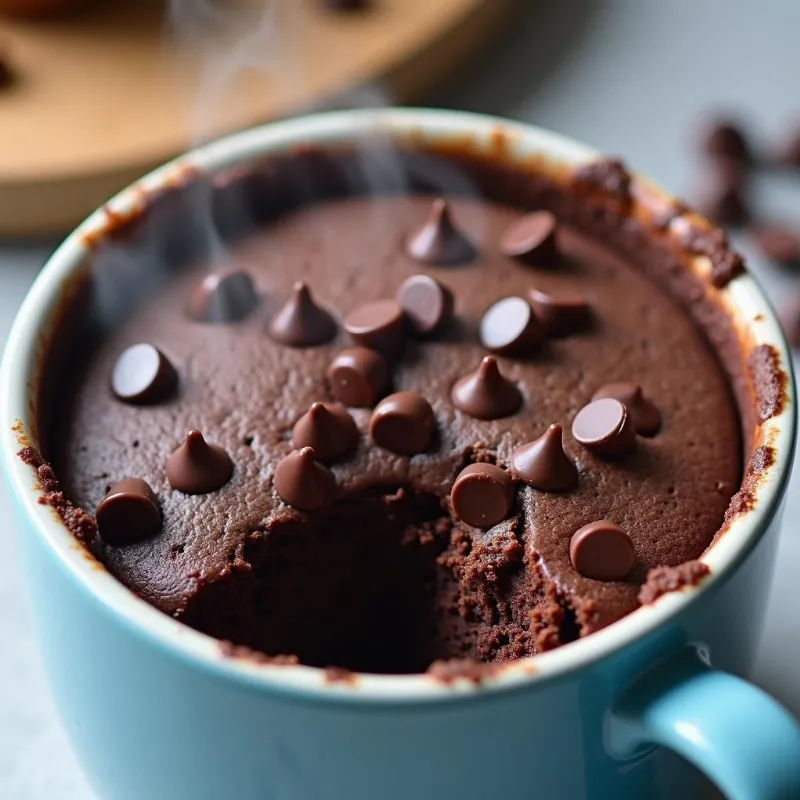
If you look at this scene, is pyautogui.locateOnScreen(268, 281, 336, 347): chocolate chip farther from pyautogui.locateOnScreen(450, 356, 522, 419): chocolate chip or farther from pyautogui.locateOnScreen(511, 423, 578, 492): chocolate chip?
pyautogui.locateOnScreen(511, 423, 578, 492): chocolate chip

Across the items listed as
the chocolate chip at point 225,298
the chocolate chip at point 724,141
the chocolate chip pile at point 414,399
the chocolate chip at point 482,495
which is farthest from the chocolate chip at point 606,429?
the chocolate chip at point 724,141

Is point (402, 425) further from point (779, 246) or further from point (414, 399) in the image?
point (779, 246)

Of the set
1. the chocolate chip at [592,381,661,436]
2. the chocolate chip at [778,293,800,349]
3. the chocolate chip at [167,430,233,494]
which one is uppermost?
the chocolate chip at [592,381,661,436]

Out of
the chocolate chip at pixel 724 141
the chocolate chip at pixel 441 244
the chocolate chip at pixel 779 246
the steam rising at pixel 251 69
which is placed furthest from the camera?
the chocolate chip at pixel 724 141

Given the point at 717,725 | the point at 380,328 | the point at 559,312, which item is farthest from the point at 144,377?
the point at 717,725

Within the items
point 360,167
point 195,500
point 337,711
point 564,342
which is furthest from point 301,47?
point 337,711

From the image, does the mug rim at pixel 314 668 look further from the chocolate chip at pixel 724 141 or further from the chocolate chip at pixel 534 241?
the chocolate chip at pixel 724 141

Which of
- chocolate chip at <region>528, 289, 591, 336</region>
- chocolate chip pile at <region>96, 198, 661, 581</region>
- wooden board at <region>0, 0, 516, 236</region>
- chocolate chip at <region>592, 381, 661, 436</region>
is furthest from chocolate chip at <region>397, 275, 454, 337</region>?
wooden board at <region>0, 0, 516, 236</region>
